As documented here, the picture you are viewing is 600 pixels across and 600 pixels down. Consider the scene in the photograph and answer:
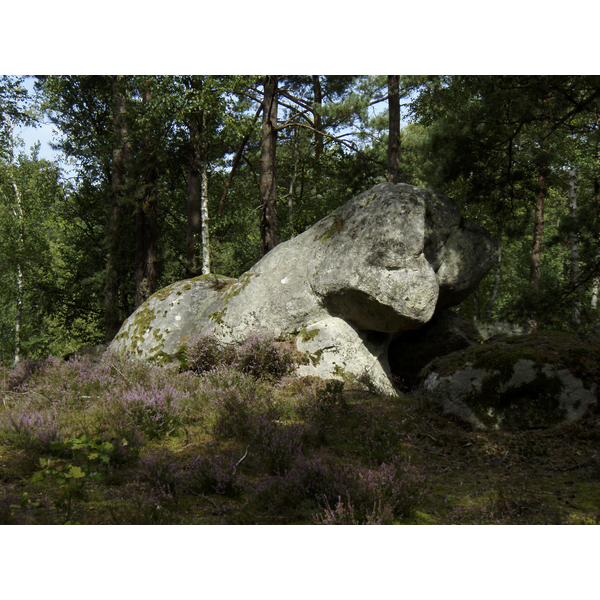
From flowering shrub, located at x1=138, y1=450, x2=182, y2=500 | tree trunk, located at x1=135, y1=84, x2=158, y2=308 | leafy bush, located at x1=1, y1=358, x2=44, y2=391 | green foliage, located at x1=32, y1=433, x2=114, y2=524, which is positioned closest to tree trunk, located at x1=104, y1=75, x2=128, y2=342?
tree trunk, located at x1=135, y1=84, x2=158, y2=308

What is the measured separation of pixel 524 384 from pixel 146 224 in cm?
1271

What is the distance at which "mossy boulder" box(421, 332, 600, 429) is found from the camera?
6.16m

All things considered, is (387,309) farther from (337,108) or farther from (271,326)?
(337,108)

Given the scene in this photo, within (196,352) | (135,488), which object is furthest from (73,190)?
(135,488)

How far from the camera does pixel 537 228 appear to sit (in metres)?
15.7

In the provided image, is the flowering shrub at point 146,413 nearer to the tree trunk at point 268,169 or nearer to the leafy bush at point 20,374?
the leafy bush at point 20,374

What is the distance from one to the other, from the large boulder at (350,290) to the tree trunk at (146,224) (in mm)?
4601

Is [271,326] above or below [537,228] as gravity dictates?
below

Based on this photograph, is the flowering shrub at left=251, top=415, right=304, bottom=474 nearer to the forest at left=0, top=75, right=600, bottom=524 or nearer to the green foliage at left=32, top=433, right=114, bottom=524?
the forest at left=0, top=75, right=600, bottom=524

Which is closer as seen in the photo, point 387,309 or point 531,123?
point 387,309

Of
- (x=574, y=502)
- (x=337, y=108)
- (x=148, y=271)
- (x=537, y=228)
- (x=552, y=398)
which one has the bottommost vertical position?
(x=574, y=502)

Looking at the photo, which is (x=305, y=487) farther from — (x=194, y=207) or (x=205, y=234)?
(x=194, y=207)

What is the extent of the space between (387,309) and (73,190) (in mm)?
16193

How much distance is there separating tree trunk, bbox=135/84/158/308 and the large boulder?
15.1 ft
